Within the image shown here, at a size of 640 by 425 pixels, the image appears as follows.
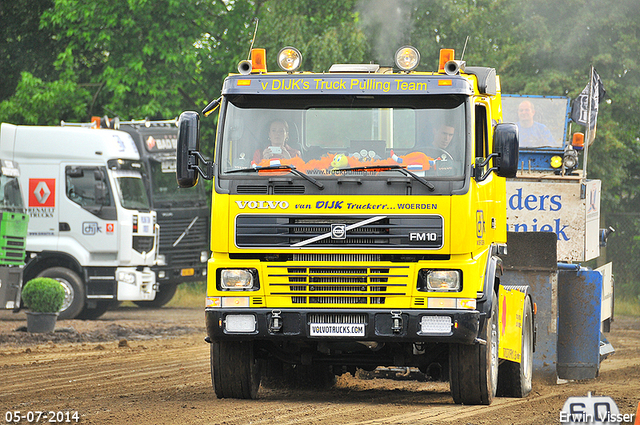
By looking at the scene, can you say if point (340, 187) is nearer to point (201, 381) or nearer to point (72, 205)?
point (201, 381)

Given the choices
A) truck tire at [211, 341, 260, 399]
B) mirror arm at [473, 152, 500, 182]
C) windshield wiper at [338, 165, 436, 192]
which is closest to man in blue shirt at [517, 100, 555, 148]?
mirror arm at [473, 152, 500, 182]

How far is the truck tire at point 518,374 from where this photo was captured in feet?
35.3

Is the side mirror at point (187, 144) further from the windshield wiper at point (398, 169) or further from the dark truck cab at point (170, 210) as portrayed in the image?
the dark truck cab at point (170, 210)

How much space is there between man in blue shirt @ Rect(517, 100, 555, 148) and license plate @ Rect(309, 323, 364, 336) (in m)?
6.46

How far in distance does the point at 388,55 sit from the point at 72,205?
722cm

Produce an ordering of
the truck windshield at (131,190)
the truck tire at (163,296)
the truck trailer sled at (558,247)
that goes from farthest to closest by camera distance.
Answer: the truck tire at (163,296) → the truck windshield at (131,190) → the truck trailer sled at (558,247)

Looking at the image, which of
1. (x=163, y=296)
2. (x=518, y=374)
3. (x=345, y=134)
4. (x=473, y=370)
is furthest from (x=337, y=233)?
(x=163, y=296)

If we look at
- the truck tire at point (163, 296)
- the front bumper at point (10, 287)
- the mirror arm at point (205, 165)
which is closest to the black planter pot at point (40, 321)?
the front bumper at point (10, 287)

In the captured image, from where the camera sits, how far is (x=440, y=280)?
867cm

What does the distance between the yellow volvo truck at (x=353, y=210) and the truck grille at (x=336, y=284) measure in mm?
11

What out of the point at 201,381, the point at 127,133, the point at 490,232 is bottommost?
the point at 201,381

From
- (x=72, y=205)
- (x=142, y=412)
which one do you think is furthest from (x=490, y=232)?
(x=72, y=205)

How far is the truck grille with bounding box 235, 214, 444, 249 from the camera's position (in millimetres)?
8594

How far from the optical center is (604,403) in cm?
573
